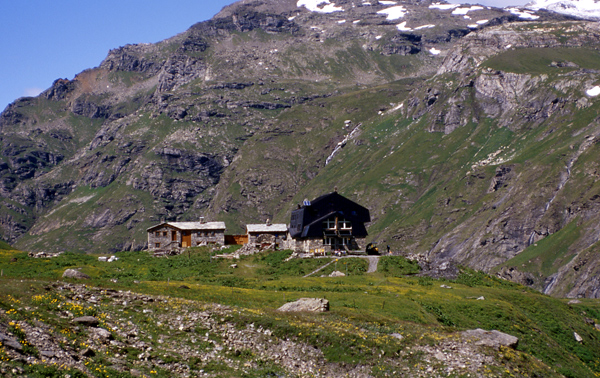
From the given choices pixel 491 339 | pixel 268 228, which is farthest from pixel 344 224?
pixel 491 339

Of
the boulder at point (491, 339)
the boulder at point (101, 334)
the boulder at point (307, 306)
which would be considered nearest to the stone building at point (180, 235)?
the boulder at point (307, 306)

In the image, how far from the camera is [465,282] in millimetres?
81125

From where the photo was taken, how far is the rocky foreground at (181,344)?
29703 millimetres

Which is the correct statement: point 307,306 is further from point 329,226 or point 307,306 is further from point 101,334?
point 329,226

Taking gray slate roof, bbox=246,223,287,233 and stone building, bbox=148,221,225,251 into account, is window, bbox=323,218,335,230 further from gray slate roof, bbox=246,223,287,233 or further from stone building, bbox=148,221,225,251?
stone building, bbox=148,221,225,251

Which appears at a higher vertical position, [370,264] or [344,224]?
[344,224]

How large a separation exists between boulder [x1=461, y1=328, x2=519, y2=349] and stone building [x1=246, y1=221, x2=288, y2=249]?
67.5 metres

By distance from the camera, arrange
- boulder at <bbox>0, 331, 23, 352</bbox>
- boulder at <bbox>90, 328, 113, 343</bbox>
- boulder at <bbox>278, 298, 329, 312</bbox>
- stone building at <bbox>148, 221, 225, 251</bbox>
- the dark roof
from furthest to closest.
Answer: stone building at <bbox>148, 221, 225, 251</bbox>
the dark roof
boulder at <bbox>278, 298, 329, 312</bbox>
boulder at <bbox>90, 328, 113, 343</bbox>
boulder at <bbox>0, 331, 23, 352</bbox>

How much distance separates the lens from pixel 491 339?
42.7 meters

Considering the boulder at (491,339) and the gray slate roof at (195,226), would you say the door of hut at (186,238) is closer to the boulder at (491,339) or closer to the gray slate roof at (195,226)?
the gray slate roof at (195,226)

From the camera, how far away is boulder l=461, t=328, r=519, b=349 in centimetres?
4147

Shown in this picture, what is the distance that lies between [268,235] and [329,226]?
46.8 ft

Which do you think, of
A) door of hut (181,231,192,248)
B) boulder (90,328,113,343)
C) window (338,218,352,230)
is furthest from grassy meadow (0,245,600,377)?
door of hut (181,231,192,248)

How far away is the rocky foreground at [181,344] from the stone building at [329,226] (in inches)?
2221
